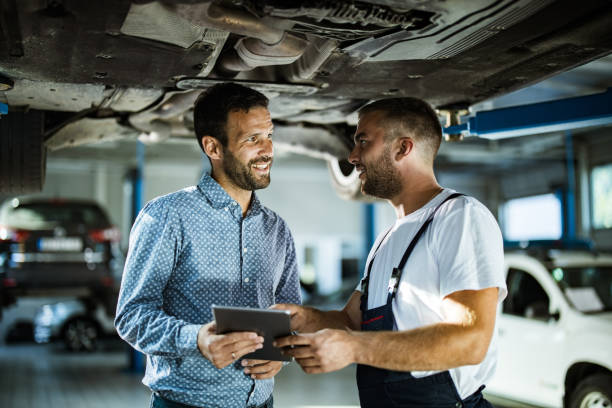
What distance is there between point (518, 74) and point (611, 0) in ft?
2.20

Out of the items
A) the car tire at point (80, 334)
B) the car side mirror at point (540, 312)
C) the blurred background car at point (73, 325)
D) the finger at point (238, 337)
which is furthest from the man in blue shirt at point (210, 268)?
the car tire at point (80, 334)

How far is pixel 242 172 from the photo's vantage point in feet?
7.30

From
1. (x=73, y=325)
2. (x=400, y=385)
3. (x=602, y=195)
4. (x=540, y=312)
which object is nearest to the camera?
(x=400, y=385)

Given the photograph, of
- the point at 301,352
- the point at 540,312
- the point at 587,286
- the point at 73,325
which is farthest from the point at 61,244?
the point at 301,352

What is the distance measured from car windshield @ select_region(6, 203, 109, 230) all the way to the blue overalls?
7012 millimetres

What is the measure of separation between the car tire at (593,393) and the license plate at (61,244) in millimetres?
6180

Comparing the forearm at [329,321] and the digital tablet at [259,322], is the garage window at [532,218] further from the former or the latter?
the digital tablet at [259,322]

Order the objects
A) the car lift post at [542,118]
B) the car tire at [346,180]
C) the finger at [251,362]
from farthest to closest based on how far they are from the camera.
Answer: the car tire at [346,180]
the car lift post at [542,118]
the finger at [251,362]

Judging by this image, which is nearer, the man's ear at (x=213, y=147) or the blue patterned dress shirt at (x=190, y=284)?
the blue patterned dress shirt at (x=190, y=284)

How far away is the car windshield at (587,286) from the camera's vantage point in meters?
5.10

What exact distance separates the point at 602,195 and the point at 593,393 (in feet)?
29.0

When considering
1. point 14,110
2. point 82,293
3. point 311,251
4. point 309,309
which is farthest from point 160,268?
point 311,251

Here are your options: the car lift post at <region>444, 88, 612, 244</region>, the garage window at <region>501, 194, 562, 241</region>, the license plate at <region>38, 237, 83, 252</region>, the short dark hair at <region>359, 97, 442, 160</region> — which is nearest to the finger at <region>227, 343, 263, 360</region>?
the short dark hair at <region>359, 97, 442, 160</region>

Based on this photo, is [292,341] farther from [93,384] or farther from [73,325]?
[73,325]
